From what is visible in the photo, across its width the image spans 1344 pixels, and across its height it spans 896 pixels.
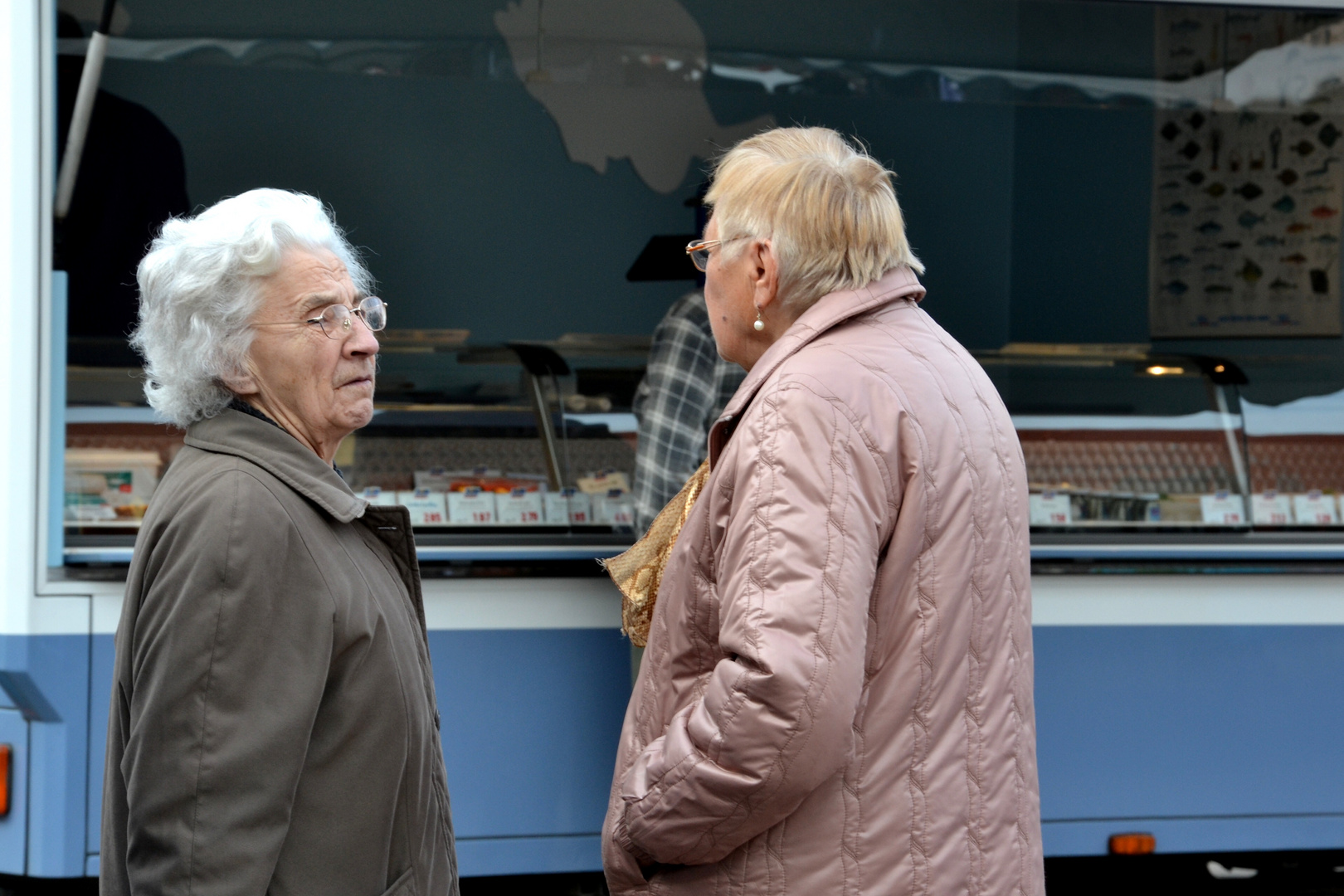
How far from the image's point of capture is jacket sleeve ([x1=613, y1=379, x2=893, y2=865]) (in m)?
1.39

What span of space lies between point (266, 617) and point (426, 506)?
1856mm

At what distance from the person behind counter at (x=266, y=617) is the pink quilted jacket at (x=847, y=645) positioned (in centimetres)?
33

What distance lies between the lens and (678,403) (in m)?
2.88

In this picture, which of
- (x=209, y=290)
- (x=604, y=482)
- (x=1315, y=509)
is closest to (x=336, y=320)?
(x=209, y=290)

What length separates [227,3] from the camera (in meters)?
3.16

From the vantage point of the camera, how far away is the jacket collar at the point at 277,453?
1.40m

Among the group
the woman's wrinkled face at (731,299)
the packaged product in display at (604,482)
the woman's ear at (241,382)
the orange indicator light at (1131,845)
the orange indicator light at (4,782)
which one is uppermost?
the woman's wrinkled face at (731,299)

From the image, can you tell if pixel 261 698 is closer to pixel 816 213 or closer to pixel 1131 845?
pixel 816 213

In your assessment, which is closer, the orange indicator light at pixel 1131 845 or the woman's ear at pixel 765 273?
the woman's ear at pixel 765 273

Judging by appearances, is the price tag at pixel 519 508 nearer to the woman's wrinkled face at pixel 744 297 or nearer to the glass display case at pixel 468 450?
the glass display case at pixel 468 450

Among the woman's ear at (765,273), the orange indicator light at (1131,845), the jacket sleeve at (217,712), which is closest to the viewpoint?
the jacket sleeve at (217,712)

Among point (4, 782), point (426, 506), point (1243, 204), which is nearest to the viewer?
point (4, 782)

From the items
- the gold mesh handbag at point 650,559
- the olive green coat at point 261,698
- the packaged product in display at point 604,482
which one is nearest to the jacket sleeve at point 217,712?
the olive green coat at point 261,698

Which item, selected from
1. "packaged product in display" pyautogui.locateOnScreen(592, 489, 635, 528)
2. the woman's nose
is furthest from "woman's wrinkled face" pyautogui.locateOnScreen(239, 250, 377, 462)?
"packaged product in display" pyautogui.locateOnScreen(592, 489, 635, 528)
